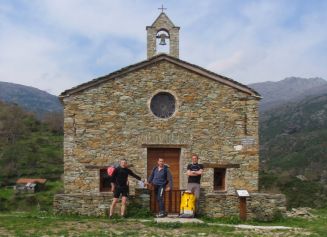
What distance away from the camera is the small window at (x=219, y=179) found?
1686 centimetres

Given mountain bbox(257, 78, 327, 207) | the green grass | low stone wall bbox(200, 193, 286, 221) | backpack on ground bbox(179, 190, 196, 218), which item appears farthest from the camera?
mountain bbox(257, 78, 327, 207)

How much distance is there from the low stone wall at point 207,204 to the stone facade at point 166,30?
20.3 feet

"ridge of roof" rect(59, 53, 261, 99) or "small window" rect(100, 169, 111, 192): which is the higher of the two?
"ridge of roof" rect(59, 53, 261, 99)

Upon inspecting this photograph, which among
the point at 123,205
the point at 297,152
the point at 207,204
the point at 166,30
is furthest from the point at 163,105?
the point at 297,152

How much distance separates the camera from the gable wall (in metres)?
16.3

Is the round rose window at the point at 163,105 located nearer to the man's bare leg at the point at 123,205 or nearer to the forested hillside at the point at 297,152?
the man's bare leg at the point at 123,205

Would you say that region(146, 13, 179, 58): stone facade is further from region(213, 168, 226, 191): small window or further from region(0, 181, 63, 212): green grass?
region(0, 181, 63, 212): green grass

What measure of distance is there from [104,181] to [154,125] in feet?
8.23

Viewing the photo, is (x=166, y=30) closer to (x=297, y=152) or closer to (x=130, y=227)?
(x=130, y=227)

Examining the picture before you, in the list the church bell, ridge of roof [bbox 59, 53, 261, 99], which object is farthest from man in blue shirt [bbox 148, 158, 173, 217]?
the church bell

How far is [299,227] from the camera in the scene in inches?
480

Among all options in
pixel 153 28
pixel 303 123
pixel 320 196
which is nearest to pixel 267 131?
pixel 303 123

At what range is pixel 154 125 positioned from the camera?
54.6ft

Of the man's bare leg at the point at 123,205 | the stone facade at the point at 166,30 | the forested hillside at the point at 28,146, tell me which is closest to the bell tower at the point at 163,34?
the stone facade at the point at 166,30
